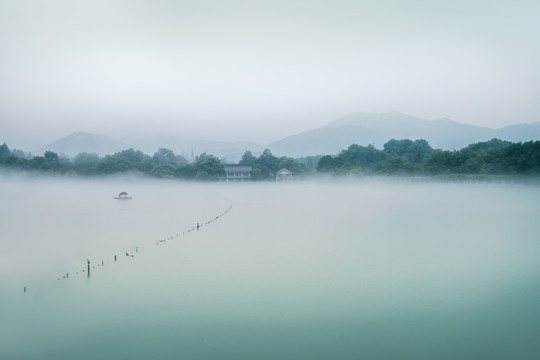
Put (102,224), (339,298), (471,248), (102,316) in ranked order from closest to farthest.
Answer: (102,316) < (339,298) < (471,248) < (102,224)

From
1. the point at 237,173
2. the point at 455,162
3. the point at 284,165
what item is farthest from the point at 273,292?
the point at 284,165

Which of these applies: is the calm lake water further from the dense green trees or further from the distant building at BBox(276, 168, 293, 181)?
the distant building at BBox(276, 168, 293, 181)

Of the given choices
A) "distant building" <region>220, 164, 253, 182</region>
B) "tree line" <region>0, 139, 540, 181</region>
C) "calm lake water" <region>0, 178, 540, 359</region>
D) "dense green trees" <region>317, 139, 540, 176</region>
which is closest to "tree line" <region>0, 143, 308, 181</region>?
"tree line" <region>0, 139, 540, 181</region>

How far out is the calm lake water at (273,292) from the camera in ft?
21.1

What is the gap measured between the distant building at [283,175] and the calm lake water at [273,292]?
147 feet

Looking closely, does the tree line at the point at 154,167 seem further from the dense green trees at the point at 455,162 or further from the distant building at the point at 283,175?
the dense green trees at the point at 455,162

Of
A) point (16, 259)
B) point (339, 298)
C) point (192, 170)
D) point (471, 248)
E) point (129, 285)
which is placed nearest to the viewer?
point (339, 298)

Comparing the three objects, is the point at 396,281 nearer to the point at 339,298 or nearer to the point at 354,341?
the point at 339,298

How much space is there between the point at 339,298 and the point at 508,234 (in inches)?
432

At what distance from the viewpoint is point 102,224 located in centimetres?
1981

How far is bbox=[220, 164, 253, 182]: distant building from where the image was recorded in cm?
6090

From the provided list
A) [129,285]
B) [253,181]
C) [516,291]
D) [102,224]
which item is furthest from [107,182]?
[516,291]

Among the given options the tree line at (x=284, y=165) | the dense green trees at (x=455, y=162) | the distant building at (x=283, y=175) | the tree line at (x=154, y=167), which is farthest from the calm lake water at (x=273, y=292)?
the distant building at (x=283, y=175)

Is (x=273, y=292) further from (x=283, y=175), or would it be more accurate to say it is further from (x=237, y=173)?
(x=283, y=175)
